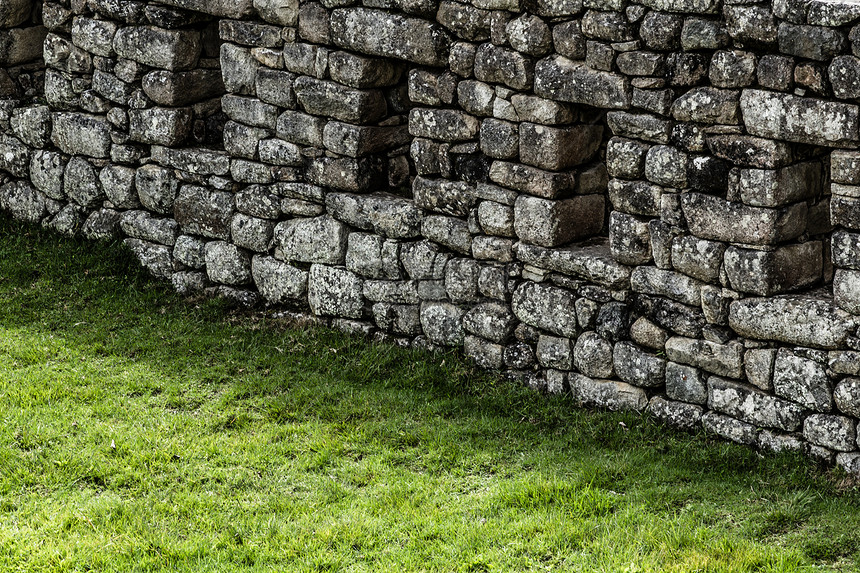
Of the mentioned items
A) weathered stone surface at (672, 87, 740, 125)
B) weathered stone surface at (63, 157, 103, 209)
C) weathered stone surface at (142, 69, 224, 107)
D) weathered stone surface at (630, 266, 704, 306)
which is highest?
weathered stone surface at (672, 87, 740, 125)

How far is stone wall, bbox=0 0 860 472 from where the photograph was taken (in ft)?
24.8

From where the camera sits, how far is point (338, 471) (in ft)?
25.9

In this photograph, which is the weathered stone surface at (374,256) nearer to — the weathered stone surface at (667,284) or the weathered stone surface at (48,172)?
the weathered stone surface at (667,284)

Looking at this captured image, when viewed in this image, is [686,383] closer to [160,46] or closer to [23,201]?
[160,46]

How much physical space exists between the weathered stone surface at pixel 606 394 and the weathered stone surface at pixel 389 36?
8.45 ft

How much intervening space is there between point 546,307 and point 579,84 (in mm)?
1622

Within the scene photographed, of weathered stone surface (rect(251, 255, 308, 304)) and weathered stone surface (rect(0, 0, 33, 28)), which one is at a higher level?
weathered stone surface (rect(0, 0, 33, 28))

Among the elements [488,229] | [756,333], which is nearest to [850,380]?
[756,333]

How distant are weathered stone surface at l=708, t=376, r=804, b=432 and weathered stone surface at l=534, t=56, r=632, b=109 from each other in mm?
1978

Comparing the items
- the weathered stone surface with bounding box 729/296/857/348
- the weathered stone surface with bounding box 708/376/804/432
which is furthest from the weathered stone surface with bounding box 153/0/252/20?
the weathered stone surface with bounding box 708/376/804/432

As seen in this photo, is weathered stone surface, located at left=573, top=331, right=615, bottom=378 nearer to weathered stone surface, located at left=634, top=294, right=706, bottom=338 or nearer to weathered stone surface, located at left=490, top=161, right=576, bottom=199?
weathered stone surface, located at left=634, top=294, right=706, bottom=338

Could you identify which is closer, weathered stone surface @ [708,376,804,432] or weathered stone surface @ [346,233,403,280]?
weathered stone surface @ [708,376,804,432]

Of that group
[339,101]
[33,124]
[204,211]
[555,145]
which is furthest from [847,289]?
[33,124]

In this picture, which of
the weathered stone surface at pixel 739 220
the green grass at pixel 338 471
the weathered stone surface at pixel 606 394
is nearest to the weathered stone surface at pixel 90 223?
the green grass at pixel 338 471
